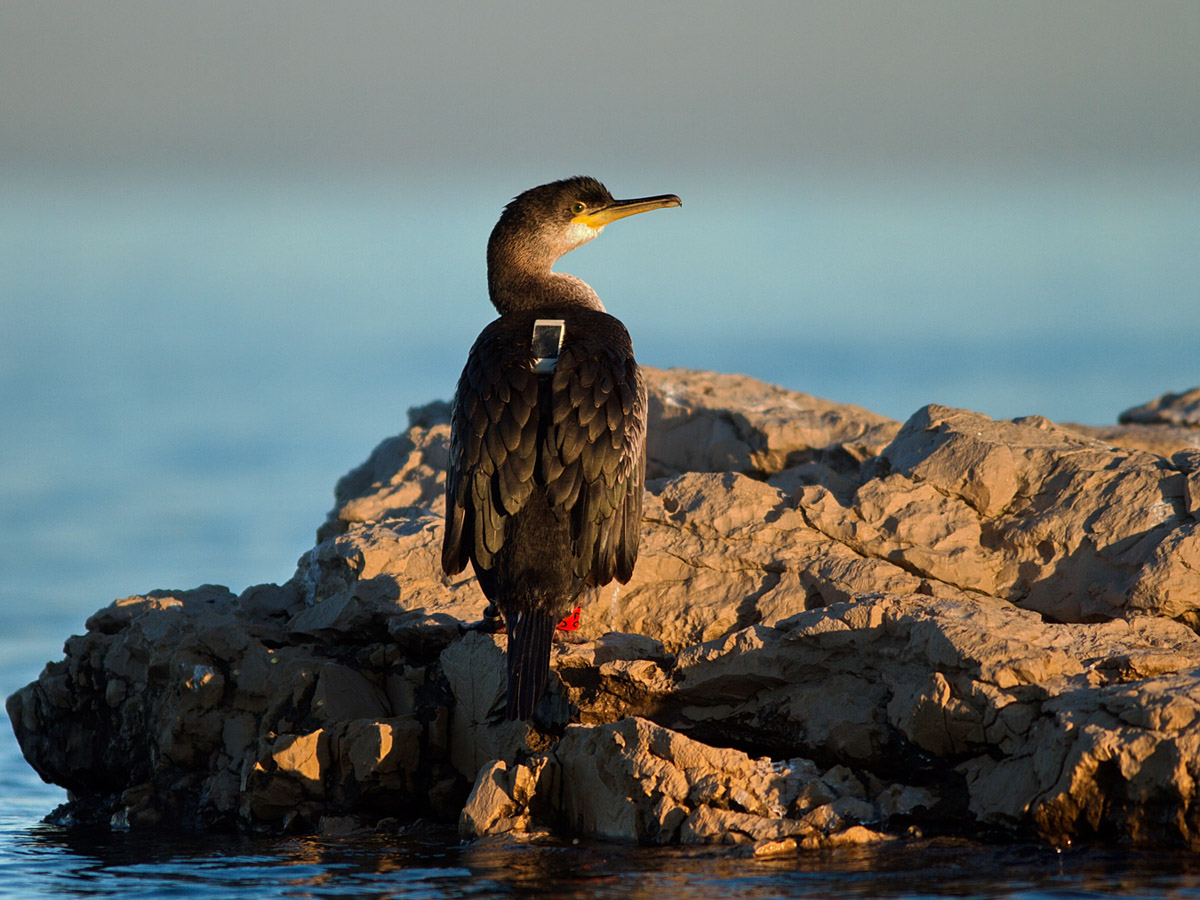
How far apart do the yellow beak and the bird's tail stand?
3.00 metres

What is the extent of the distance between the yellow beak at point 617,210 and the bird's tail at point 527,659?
3.00 m

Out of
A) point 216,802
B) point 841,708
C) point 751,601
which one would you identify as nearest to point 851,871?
point 841,708

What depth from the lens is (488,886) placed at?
4.39m

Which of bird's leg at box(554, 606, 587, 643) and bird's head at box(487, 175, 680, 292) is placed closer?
bird's leg at box(554, 606, 587, 643)

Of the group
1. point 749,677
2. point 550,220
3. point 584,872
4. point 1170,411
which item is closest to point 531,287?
point 550,220

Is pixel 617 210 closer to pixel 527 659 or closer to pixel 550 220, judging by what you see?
pixel 550 220

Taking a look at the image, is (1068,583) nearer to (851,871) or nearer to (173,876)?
(851,871)

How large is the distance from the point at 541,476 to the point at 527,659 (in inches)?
34.8

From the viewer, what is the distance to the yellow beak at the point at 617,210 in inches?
307

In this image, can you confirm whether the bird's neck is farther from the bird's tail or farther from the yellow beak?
the bird's tail

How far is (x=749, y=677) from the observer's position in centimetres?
545

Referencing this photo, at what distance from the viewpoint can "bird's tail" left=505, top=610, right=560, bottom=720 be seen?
5.36 meters

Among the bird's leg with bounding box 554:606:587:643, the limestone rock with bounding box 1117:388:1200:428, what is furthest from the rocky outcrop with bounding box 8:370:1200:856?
the limestone rock with bounding box 1117:388:1200:428

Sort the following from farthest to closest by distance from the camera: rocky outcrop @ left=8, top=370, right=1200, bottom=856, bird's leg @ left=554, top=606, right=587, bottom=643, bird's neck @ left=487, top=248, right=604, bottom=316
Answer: bird's neck @ left=487, top=248, right=604, bottom=316 → bird's leg @ left=554, top=606, right=587, bottom=643 → rocky outcrop @ left=8, top=370, right=1200, bottom=856
